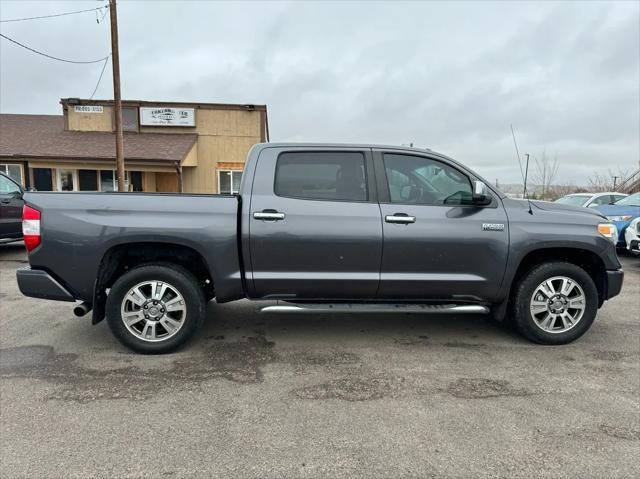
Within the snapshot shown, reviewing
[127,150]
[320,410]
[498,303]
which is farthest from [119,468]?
[127,150]

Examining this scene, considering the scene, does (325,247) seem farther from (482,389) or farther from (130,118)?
(130,118)

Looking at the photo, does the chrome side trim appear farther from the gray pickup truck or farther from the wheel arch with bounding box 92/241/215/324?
the wheel arch with bounding box 92/241/215/324

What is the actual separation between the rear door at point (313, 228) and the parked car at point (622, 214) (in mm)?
7852

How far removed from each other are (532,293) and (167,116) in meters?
18.8

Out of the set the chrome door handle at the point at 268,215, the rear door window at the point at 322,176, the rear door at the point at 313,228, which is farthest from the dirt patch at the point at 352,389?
the rear door window at the point at 322,176

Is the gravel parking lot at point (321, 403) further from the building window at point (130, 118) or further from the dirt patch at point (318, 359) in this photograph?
the building window at point (130, 118)

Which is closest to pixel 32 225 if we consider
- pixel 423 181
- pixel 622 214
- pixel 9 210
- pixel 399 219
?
pixel 399 219

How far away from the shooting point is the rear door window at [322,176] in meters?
3.94

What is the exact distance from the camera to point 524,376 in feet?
11.4

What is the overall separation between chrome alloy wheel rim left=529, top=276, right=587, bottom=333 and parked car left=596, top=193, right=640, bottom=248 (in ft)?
21.0

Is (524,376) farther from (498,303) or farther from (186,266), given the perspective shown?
(186,266)

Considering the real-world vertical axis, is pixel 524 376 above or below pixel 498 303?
below

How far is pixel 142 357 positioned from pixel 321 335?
1.72m

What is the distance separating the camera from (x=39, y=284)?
3.68m
